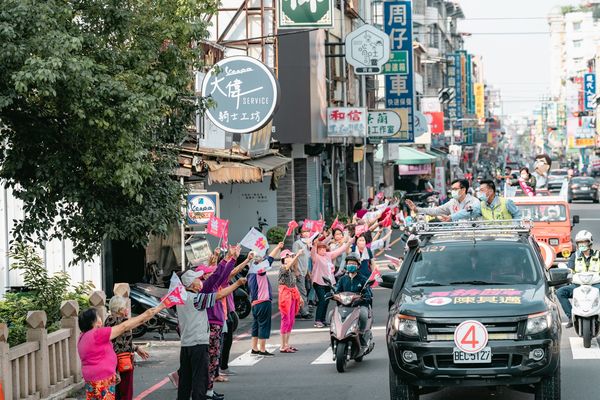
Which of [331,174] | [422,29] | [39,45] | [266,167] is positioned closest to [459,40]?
[422,29]

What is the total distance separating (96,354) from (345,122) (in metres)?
30.0

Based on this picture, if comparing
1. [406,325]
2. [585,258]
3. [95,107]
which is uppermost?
[95,107]

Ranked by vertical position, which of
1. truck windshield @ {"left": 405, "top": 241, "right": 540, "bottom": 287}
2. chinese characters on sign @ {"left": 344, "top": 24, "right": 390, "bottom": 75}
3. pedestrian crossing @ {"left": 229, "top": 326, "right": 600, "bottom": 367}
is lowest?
pedestrian crossing @ {"left": 229, "top": 326, "right": 600, "bottom": 367}

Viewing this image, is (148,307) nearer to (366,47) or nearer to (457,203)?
(457,203)

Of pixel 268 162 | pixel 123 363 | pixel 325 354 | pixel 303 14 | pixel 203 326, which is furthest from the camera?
pixel 303 14

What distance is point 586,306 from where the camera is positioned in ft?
55.5

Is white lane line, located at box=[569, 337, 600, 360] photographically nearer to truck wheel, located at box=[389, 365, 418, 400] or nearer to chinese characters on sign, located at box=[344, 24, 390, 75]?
truck wheel, located at box=[389, 365, 418, 400]

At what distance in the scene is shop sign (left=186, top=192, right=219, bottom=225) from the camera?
22688 millimetres

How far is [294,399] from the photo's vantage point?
14023 mm

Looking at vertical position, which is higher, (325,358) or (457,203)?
(457,203)

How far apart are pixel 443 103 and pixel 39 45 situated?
9311 cm

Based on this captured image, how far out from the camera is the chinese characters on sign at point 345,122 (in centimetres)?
4022

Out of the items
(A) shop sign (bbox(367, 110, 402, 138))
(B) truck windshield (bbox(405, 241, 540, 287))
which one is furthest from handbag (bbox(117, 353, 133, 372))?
(A) shop sign (bbox(367, 110, 402, 138))

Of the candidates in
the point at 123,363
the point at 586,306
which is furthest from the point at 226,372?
the point at 586,306
